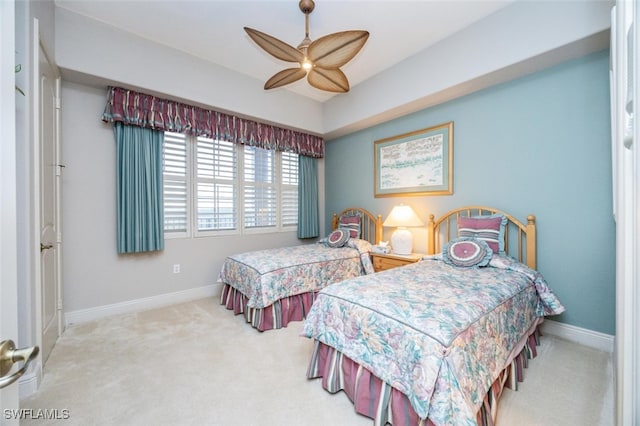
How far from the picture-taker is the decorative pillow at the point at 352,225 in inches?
154

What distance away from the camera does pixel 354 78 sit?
11.9ft

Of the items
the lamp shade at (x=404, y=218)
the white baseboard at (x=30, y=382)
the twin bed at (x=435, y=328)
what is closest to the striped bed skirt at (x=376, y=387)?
the twin bed at (x=435, y=328)

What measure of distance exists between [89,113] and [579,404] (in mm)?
4668

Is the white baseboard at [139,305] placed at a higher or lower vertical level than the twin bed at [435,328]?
lower

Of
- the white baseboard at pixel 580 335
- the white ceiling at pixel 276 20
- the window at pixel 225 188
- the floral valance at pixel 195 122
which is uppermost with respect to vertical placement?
the white ceiling at pixel 276 20

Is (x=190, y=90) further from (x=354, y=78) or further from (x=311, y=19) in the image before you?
(x=354, y=78)

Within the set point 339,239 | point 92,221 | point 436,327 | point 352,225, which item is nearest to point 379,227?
point 352,225

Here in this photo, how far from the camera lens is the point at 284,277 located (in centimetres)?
273

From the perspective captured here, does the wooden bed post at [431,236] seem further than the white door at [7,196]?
Yes

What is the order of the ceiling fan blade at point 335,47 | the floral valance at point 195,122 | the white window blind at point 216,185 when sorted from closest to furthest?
the ceiling fan blade at point 335,47
the floral valance at point 195,122
the white window blind at point 216,185

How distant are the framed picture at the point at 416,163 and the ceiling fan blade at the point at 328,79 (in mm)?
1243

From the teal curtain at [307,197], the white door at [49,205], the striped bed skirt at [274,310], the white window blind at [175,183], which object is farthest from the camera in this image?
the teal curtain at [307,197]

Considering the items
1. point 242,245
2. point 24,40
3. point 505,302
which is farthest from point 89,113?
point 505,302

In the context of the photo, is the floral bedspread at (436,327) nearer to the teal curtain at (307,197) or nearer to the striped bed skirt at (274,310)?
the striped bed skirt at (274,310)
